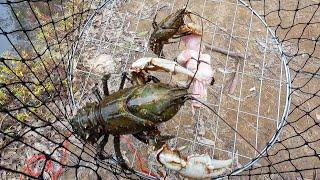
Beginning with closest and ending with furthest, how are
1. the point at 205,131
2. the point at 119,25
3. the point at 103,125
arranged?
the point at 103,125 < the point at 205,131 < the point at 119,25

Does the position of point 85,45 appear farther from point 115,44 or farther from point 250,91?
point 250,91

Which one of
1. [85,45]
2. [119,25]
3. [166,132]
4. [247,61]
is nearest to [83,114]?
[166,132]

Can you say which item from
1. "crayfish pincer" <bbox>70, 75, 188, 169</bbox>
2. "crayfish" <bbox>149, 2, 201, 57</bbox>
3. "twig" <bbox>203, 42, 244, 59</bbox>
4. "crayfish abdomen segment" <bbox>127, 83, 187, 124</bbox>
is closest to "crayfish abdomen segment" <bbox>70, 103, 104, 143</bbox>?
"crayfish pincer" <bbox>70, 75, 188, 169</bbox>

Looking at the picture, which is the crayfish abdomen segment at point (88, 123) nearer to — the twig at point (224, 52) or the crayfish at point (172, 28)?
the crayfish at point (172, 28)

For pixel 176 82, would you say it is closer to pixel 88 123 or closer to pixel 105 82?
pixel 105 82

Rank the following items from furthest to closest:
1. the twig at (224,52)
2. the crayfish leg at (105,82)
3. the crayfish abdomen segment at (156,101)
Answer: the twig at (224,52), the crayfish leg at (105,82), the crayfish abdomen segment at (156,101)

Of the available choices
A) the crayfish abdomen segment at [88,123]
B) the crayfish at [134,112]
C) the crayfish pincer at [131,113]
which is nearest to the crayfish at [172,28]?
the crayfish at [134,112]

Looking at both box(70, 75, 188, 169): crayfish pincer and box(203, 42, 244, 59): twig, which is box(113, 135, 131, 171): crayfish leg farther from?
box(203, 42, 244, 59): twig

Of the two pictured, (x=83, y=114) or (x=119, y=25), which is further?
(x=119, y=25)
